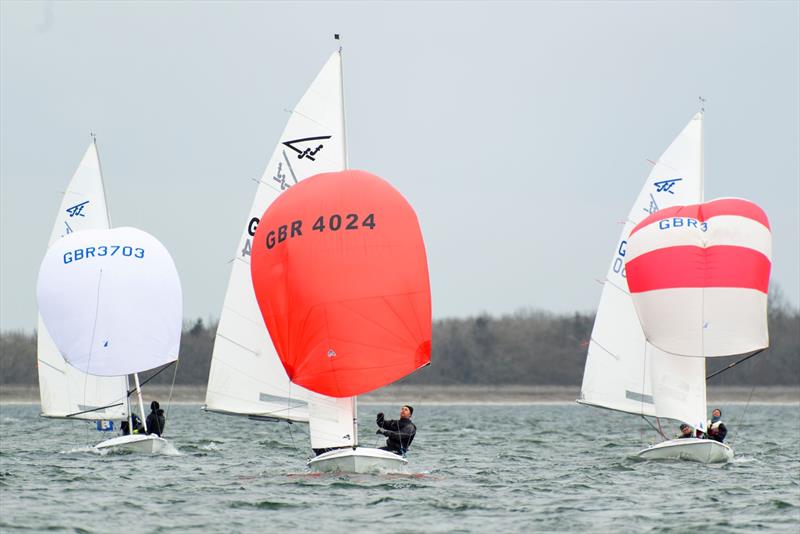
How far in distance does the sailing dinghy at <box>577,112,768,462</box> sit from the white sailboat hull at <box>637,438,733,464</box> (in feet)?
0.64

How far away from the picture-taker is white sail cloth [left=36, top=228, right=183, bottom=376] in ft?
100

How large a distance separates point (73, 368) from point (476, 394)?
6933 cm

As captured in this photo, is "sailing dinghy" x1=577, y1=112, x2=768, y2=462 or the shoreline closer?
"sailing dinghy" x1=577, y1=112, x2=768, y2=462

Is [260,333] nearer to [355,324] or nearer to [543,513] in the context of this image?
[355,324]

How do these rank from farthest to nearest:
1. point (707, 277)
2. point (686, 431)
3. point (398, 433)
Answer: point (686, 431) → point (707, 277) → point (398, 433)

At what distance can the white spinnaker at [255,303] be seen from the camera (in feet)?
92.5

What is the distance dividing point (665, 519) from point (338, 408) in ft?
21.8

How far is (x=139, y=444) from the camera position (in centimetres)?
3112

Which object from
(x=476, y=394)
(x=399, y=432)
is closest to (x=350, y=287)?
(x=399, y=432)

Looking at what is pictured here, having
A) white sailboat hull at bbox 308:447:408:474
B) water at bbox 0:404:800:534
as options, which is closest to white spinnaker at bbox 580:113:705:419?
water at bbox 0:404:800:534

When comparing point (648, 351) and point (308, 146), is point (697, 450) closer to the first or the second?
point (648, 351)

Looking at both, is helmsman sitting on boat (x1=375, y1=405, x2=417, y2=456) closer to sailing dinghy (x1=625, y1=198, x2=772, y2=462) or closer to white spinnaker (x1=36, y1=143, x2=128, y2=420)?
sailing dinghy (x1=625, y1=198, x2=772, y2=462)

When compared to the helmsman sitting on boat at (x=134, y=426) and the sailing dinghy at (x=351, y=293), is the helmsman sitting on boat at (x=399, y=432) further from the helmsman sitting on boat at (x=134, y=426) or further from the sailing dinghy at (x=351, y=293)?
the helmsman sitting on boat at (x=134, y=426)

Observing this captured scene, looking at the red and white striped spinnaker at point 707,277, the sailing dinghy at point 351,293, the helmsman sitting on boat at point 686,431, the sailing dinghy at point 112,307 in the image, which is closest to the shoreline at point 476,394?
the sailing dinghy at point 112,307
